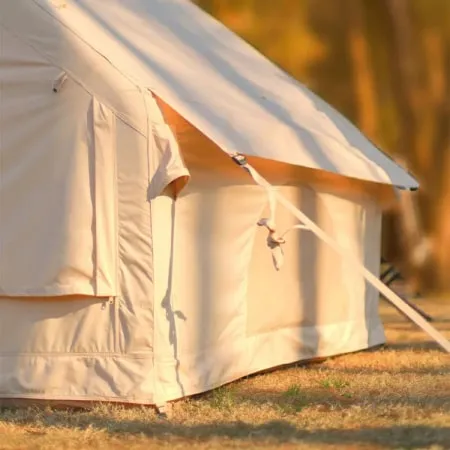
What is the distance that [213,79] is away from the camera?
725cm

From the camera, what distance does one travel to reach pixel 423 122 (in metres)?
16.9

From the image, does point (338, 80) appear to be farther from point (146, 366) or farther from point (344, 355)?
point (146, 366)

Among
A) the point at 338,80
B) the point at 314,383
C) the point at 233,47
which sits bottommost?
the point at 314,383

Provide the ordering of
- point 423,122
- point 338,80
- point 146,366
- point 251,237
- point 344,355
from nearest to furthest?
point 146,366 → point 251,237 → point 344,355 → point 423,122 → point 338,80

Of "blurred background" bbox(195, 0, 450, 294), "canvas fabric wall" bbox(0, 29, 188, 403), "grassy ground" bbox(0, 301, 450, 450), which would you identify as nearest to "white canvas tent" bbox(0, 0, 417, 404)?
"canvas fabric wall" bbox(0, 29, 188, 403)

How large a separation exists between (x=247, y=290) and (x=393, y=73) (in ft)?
34.7

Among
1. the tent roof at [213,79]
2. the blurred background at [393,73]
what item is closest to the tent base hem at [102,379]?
the tent roof at [213,79]

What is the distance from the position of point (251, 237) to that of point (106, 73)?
1.52 metres

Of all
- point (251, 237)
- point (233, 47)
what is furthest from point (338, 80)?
point (251, 237)

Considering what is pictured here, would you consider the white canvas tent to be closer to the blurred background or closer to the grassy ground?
the grassy ground

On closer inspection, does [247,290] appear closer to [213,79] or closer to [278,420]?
[213,79]

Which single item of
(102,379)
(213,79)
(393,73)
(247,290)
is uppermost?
(393,73)

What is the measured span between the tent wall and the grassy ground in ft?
0.73

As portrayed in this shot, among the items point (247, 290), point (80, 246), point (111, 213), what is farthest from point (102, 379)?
point (247, 290)
